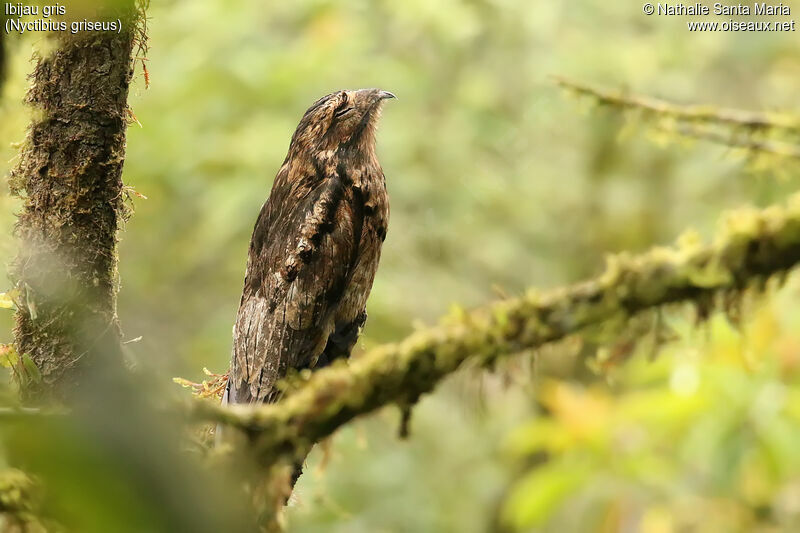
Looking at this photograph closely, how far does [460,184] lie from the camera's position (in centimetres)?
769

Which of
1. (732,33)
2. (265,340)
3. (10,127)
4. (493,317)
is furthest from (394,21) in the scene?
(10,127)

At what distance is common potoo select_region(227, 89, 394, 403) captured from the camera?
7.60 ft

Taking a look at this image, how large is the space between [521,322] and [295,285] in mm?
873

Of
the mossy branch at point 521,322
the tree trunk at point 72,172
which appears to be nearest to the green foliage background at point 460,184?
the mossy branch at point 521,322

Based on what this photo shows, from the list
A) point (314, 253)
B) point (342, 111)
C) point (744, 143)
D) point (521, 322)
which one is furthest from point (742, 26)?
point (521, 322)

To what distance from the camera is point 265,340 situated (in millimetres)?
2312

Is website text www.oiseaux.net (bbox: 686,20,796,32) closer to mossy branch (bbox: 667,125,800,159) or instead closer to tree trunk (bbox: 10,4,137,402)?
mossy branch (bbox: 667,125,800,159)

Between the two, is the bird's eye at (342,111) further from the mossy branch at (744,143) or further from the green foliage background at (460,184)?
the green foliage background at (460,184)

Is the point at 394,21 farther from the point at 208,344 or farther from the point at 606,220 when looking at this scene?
the point at 208,344

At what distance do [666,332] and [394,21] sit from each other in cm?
669

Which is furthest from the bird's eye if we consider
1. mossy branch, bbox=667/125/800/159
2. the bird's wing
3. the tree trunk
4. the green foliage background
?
the green foliage background

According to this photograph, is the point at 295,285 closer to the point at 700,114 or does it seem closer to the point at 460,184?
the point at 700,114

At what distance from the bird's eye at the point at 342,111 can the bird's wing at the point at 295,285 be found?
9.3 inches

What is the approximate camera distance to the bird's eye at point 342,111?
2578 millimetres
